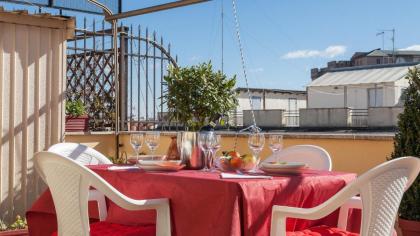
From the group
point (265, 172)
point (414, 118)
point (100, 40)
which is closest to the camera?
point (265, 172)

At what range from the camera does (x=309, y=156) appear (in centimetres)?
341

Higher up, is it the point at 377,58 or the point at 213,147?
the point at 377,58

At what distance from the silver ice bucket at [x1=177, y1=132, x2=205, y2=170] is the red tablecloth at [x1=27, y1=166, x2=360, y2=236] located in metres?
0.15

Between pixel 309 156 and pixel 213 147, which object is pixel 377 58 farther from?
pixel 213 147

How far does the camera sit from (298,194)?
2.47 metres

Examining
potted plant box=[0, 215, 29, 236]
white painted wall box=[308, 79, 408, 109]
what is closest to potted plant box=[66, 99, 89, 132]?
potted plant box=[0, 215, 29, 236]

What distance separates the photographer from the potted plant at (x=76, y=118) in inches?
219

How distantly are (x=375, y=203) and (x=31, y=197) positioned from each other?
119 inches

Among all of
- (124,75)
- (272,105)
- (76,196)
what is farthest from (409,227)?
(272,105)

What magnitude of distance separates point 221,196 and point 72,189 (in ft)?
1.86

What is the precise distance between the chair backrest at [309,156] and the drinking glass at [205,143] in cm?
57

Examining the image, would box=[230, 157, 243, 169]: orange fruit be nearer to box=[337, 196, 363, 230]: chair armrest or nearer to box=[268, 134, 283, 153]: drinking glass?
box=[268, 134, 283, 153]: drinking glass

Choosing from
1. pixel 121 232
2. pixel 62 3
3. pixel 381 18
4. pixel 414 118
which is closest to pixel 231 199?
A: pixel 121 232

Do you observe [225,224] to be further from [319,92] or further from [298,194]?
[319,92]
